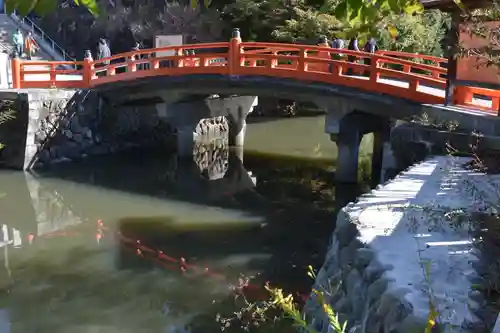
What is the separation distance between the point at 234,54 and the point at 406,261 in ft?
33.0

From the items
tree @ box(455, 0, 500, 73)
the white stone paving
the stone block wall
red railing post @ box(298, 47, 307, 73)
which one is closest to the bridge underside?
red railing post @ box(298, 47, 307, 73)

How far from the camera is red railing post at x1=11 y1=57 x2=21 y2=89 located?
1555 cm

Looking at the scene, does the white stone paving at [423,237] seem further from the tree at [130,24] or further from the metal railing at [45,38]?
the metal railing at [45,38]

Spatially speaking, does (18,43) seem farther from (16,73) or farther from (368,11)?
(368,11)

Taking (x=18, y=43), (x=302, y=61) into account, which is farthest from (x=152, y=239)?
(x=18, y=43)

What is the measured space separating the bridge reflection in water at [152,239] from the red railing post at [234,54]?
8.54 feet

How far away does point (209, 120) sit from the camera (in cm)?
1897

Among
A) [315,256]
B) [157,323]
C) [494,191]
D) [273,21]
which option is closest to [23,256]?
[157,323]

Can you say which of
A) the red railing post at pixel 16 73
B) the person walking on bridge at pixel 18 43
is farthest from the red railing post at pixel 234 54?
the person walking on bridge at pixel 18 43

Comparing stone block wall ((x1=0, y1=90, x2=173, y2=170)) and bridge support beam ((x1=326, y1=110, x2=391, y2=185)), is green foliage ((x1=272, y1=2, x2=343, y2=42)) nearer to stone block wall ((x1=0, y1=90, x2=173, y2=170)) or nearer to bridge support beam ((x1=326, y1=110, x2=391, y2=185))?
stone block wall ((x1=0, y1=90, x2=173, y2=170))

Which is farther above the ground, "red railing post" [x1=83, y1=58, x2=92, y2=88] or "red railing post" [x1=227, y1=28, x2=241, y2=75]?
"red railing post" [x1=227, y1=28, x2=241, y2=75]

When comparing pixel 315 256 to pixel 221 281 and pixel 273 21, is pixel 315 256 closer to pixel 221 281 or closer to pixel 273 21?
pixel 221 281

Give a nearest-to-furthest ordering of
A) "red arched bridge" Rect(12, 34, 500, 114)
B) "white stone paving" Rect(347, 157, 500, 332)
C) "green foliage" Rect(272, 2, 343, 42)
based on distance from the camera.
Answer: "white stone paving" Rect(347, 157, 500, 332) < "red arched bridge" Rect(12, 34, 500, 114) < "green foliage" Rect(272, 2, 343, 42)

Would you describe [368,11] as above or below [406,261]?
above
